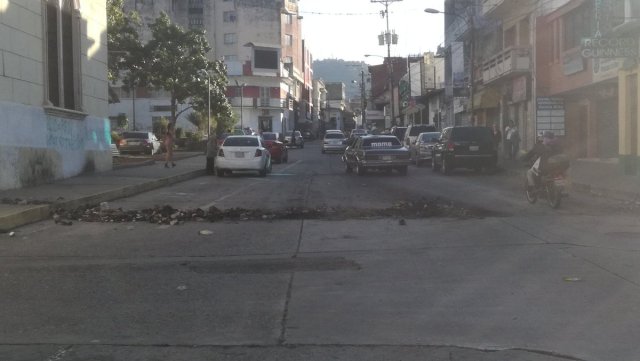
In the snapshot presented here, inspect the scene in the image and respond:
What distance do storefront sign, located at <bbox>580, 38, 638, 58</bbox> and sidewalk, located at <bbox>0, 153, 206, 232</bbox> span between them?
13.4 m

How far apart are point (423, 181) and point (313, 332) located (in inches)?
600

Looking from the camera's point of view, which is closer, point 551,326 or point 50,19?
point 551,326

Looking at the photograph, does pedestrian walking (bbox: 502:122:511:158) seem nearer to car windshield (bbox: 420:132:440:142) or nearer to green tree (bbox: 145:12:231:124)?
car windshield (bbox: 420:132:440:142)

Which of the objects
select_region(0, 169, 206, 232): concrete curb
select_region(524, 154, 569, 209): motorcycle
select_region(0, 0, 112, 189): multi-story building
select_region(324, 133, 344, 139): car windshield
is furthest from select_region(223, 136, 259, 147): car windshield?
select_region(324, 133, 344, 139): car windshield

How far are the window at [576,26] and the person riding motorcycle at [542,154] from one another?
1244 cm

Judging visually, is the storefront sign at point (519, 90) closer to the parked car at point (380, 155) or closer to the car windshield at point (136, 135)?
the parked car at point (380, 155)

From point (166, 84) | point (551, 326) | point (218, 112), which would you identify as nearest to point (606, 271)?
point (551, 326)

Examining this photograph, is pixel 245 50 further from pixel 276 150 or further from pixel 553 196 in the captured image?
pixel 553 196

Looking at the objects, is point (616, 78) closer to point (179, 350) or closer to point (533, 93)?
point (533, 93)

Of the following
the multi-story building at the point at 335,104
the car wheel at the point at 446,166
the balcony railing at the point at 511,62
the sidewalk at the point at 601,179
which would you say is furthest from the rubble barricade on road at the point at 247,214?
the multi-story building at the point at 335,104

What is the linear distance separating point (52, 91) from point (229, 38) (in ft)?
210

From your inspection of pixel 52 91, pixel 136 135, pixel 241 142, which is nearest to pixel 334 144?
pixel 136 135

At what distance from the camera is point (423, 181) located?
64.6ft

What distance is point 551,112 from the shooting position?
93.9ft
